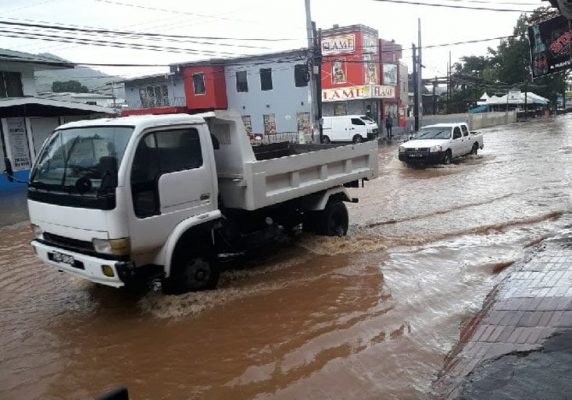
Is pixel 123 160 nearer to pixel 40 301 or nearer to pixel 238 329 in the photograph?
pixel 238 329

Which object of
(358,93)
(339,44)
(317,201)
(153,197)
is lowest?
(317,201)

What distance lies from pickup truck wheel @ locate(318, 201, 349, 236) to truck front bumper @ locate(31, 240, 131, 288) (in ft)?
13.1

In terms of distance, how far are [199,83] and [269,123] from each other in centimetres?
681

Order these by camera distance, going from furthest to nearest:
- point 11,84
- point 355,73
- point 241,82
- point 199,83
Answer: point 199,83 → point 241,82 → point 355,73 → point 11,84

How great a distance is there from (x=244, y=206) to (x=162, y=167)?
1.37 m

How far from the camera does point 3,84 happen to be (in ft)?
65.2

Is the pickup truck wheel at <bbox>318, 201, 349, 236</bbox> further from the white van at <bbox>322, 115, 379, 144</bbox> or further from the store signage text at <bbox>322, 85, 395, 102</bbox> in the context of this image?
the store signage text at <bbox>322, 85, 395, 102</bbox>

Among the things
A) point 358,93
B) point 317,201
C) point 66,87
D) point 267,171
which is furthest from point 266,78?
point 66,87

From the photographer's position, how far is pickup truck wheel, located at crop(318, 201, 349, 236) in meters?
8.39

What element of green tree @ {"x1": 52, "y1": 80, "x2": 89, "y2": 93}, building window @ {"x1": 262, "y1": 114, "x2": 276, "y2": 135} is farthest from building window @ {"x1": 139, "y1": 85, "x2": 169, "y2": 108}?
green tree @ {"x1": 52, "y1": 80, "x2": 89, "y2": 93}

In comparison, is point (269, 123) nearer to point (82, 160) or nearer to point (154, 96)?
point (154, 96)

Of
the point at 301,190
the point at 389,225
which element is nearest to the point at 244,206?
the point at 301,190

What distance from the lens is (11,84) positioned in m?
20.2

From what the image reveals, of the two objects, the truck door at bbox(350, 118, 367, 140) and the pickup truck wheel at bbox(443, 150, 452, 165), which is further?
the truck door at bbox(350, 118, 367, 140)
